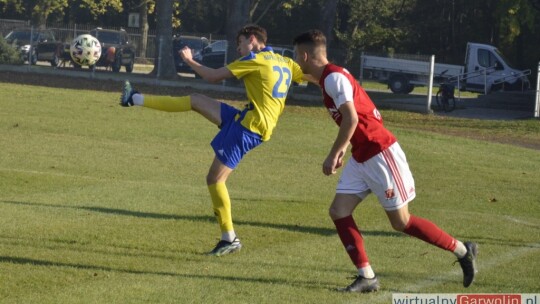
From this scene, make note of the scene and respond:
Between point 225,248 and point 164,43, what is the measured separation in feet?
112

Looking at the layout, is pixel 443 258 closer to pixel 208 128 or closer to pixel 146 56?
pixel 208 128

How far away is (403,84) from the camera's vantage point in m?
44.8

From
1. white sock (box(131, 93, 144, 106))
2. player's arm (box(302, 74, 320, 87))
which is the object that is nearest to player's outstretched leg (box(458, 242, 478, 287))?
player's arm (box(302, 74, 320, 87))

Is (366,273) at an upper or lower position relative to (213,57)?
upper

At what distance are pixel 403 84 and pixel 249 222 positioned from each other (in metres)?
34.3

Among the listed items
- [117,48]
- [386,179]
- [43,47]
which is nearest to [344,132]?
[386,179]

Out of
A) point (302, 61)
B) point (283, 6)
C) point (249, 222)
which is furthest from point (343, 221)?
point (283, 6)

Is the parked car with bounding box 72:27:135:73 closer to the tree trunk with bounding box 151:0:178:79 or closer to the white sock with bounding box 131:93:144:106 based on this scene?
the tree trunk with bounding box 151:0:178:79

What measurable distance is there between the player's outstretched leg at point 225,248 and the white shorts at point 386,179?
177 cm

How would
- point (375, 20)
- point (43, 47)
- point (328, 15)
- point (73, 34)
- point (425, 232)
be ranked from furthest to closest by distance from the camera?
point (375, 20) → point (43, 47) → point (73, 34) → point (328, 15) → point (425, 232)

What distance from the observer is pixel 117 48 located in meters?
48.6

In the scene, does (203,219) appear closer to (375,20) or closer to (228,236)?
(228,236)

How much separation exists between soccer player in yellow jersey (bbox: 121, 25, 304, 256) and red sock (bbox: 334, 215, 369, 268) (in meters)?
1.62

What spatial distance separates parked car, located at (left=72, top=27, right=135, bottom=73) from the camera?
47.6m
